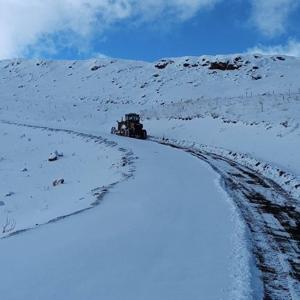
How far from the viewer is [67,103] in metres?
60.7

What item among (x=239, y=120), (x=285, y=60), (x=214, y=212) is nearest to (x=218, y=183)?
(x=214, y=212)

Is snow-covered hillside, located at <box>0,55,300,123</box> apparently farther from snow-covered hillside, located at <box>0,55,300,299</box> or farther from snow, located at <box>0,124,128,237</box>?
snow, located at <box>0,124,128,237</box>

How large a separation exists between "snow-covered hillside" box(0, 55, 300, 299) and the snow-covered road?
20mm

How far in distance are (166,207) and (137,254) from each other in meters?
3.36

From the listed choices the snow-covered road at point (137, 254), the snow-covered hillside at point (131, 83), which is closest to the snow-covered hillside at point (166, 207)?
the snow-covered road at point (137, 254)

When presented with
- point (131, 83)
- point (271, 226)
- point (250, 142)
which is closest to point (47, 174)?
point (250, 142)

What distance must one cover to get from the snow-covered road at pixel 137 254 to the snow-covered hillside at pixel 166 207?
0.07ft

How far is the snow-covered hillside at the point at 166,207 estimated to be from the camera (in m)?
5.98

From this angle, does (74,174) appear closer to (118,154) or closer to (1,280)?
(118,154)

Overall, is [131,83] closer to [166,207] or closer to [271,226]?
[166,207]

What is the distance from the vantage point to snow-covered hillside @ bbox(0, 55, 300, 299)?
598cm

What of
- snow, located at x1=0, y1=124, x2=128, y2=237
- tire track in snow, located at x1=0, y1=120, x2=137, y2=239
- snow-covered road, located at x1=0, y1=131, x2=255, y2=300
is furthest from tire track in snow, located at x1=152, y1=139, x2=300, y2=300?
snow, located at x1=0, y1=124, x2=128, y2=237

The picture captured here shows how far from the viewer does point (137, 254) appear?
6914 millimetres

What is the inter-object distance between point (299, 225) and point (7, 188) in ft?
40.9
